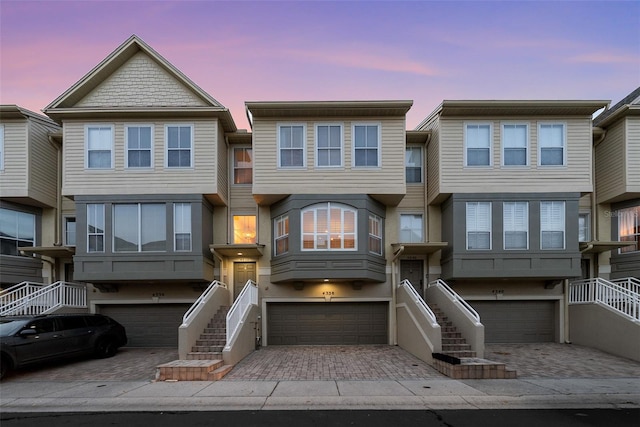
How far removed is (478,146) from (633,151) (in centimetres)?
569

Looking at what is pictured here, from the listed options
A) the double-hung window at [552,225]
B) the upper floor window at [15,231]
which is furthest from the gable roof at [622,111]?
the upper floor window at [15,231]

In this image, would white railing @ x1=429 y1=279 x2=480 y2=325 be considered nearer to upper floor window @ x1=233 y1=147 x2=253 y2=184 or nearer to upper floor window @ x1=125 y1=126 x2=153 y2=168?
upper floor window @ x1=233 y1=147 x2=253 y2=184

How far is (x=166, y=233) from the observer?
1431cm

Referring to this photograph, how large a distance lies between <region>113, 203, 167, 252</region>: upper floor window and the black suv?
2656mm

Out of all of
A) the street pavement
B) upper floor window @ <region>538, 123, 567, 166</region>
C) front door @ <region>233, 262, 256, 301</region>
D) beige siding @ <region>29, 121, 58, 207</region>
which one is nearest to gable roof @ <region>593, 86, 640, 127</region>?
upper floor window @ <region>538, 123, 567, 166</region>

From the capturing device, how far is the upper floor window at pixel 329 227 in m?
14.4

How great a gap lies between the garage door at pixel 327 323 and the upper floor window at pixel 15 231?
395 inches

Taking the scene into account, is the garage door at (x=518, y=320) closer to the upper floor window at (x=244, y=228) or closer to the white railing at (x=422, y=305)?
the white railing at (x=422, y=305)

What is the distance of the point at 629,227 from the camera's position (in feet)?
51.2

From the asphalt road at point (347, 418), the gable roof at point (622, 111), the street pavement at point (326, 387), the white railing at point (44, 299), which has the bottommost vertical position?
the street pavement at point (326, 387)

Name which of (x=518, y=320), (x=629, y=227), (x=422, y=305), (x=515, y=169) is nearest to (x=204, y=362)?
(x=422, y=305)

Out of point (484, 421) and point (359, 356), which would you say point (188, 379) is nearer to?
point (359, 356)

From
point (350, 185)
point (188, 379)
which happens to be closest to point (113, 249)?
point (188, 379)

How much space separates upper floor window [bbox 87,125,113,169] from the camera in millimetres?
14539
